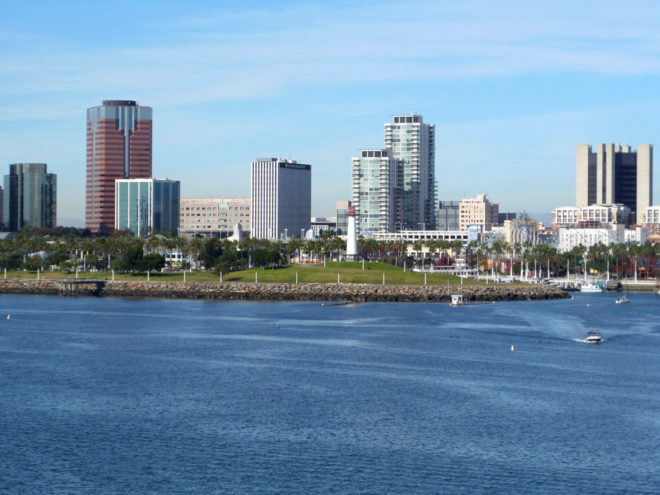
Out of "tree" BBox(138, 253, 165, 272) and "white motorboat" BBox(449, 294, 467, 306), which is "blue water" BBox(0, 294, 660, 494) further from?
"tree" BBox(138, 253, 165, 272)

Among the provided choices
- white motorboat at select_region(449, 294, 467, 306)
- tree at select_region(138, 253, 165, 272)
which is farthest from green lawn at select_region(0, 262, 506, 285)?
white motorboat at select_region(449, 294, 467, 306)

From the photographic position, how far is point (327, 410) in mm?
62719

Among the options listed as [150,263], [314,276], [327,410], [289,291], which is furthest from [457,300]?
[327,410]

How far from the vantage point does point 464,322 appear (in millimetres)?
120625

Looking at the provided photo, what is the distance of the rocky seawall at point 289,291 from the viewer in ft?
536

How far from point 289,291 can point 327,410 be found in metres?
104

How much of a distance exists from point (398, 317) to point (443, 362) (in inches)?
1747

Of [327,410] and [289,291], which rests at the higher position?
[289,291]

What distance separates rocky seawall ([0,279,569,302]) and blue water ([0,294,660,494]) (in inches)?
1995

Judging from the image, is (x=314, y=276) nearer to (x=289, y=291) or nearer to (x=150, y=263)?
(x=289, y=291)

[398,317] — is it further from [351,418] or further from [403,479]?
[403,479]

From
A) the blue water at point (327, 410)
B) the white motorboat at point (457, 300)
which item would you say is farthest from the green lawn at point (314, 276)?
the blue water at point (327, 410)

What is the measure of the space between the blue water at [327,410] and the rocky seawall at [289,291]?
166ft

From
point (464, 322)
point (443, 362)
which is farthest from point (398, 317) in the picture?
point (443, 362)
